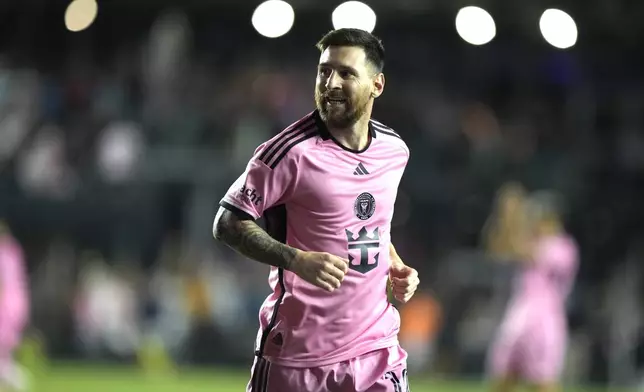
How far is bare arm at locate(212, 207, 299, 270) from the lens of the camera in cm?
533

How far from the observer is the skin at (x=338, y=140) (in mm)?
5191

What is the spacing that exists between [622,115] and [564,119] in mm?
986

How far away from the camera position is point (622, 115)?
21.2 meters

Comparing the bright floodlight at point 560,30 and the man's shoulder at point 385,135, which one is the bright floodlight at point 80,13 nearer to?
the bright floodlight at point 560,30

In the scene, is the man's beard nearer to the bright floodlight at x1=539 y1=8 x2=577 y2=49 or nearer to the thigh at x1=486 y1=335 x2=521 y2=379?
the bright floodlight at x1=539 y1=8 x2=577 y2=49

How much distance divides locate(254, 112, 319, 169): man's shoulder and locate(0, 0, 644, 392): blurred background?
42.6 ft

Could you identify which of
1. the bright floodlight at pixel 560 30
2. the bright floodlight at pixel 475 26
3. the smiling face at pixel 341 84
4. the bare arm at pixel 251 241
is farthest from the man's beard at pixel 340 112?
the bright floodlight at pixel 475 26

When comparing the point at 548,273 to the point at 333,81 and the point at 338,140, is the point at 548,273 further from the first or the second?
the point at 333,81

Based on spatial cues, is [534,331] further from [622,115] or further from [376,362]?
[622,115]

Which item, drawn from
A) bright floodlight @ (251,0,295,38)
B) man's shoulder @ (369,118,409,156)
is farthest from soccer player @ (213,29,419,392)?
bright floodlight @ (251,0,295,38)

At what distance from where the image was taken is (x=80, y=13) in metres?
19.4

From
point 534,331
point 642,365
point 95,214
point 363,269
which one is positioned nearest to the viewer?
point 363,269

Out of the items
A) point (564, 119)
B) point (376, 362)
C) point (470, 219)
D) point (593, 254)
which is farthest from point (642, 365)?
point (376, 362)

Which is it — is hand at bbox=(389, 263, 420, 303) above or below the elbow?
below
